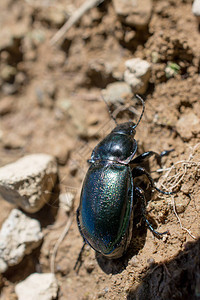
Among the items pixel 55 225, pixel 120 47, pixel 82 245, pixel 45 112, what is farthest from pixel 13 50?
pixel 82 245

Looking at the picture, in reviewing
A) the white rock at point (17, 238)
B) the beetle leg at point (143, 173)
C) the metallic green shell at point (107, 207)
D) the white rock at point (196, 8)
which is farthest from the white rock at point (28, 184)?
the white rock at point (196, 8)

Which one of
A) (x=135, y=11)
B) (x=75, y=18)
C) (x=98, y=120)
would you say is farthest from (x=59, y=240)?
(x=75, y=18)

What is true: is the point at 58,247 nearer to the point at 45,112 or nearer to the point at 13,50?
the point at 45,112

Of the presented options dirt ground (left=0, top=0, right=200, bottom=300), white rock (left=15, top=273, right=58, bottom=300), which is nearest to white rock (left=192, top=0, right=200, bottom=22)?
dirt ground (left=0, top=0, right=200, bottom=300)

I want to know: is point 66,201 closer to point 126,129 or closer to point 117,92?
point 126,129

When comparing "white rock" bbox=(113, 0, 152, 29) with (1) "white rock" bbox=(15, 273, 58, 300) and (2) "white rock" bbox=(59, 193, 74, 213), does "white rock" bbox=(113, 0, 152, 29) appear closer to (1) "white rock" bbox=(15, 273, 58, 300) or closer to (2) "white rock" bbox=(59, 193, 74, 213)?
(2) "white rock" bbox=(59, 193, 74, 213)

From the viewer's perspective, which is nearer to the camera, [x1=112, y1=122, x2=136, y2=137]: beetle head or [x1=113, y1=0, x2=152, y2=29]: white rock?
[x1=112, y1=122, x2=136, y2=137]: beetle head
